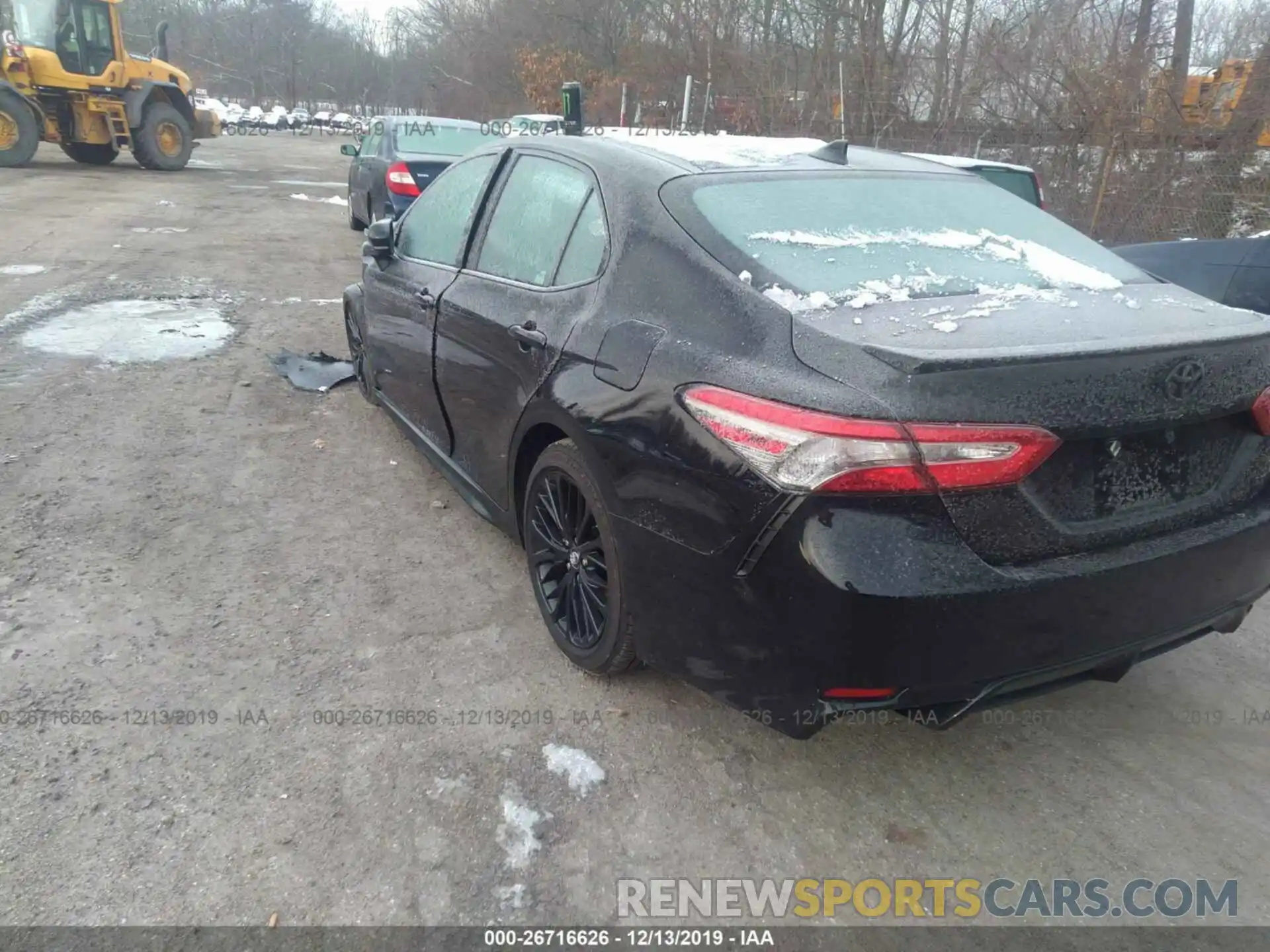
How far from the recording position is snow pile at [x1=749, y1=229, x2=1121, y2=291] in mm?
2600

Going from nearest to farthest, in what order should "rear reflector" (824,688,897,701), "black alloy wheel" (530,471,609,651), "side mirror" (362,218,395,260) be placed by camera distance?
1. "rear reflector" (824,688,897,701)
2. "black alloy wheel" (530,471,609,651)
3. "side mirror" (362,218,395,260)

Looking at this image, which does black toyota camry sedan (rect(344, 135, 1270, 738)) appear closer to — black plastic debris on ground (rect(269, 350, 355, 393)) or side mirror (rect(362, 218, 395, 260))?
side mirror (rect(362, 218, 395, 260))

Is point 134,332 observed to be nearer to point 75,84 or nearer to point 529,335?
point 529,335

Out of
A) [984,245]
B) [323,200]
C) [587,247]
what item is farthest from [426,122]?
[984,245]

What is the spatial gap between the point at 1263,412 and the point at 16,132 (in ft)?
70.8

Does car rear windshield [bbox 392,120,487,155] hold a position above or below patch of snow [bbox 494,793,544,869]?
above

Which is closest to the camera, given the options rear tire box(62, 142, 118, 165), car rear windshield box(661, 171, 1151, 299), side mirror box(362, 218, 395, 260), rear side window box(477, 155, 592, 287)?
car rear windshield box(661, 171, 1151, 299)

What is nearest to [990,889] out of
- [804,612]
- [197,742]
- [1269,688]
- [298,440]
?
[804,612]

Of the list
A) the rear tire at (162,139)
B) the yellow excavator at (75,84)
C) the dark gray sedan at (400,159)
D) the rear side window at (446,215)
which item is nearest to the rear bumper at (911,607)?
the rear side window at (446,215)

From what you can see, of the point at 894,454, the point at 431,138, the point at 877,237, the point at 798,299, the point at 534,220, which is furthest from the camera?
the point at 431,138

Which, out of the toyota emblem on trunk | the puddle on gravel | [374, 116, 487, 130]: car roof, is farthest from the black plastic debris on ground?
[374, 116, 487, 130]: car roof

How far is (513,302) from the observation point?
3.16 m

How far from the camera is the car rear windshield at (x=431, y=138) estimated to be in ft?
36.3

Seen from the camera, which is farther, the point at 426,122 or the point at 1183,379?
the point at 426,122
